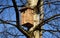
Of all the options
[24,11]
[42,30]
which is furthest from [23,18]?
[42,30]

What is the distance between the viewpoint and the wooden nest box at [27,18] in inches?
200

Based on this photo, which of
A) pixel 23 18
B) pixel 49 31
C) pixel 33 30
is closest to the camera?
pixel 33 30

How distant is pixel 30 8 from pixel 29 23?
0.30 meters

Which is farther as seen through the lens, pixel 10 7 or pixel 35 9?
pixel 10 7

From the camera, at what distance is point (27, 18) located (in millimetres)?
5168

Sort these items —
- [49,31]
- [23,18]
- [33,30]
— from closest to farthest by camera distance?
[33,30] < [23,18] < [49,31]

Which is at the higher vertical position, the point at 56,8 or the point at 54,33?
the point at 56,8

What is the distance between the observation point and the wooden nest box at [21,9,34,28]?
16.6 ft

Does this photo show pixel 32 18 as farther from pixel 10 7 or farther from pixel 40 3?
pixel 10 7

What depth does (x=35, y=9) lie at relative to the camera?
5.16 metres

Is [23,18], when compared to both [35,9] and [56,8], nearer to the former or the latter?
[35,9]

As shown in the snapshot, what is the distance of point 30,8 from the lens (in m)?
5.16

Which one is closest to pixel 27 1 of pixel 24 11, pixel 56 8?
pixel 24 11

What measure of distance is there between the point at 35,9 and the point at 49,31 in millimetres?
744
